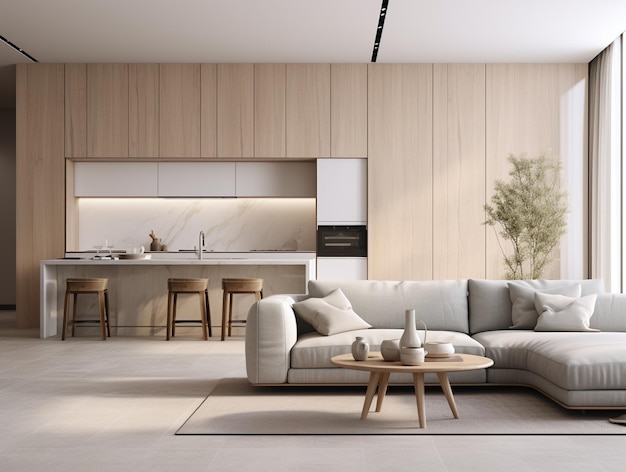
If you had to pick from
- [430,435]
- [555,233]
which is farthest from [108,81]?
[430,435]

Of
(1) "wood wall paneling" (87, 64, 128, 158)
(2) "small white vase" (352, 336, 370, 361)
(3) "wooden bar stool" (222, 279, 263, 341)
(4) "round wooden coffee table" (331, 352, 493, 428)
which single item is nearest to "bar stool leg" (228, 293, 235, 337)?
(3) "wooden bar stool" (222, 279, 263, 341)

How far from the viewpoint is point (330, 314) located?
5.62 metres

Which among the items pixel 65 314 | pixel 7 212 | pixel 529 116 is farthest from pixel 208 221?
pixel 7 212

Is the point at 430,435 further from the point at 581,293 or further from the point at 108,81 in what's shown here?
the point at 108,81

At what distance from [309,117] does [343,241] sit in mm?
1575

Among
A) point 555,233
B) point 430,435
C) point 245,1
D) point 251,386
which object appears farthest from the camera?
point 555,233

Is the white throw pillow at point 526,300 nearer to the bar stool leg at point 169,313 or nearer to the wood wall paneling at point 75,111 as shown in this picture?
the bar stool leg at point 169,313

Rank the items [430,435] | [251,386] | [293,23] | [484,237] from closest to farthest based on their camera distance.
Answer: [430,435] < [251,386] < [293,23] < [484,237]

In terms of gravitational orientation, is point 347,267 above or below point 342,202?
below

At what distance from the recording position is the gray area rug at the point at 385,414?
13.5 feet

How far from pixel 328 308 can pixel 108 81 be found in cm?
538

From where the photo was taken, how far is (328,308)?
5.68m

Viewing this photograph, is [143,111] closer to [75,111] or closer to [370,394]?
[75,111]

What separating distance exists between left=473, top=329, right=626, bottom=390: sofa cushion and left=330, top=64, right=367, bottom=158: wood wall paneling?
14.2 feet
